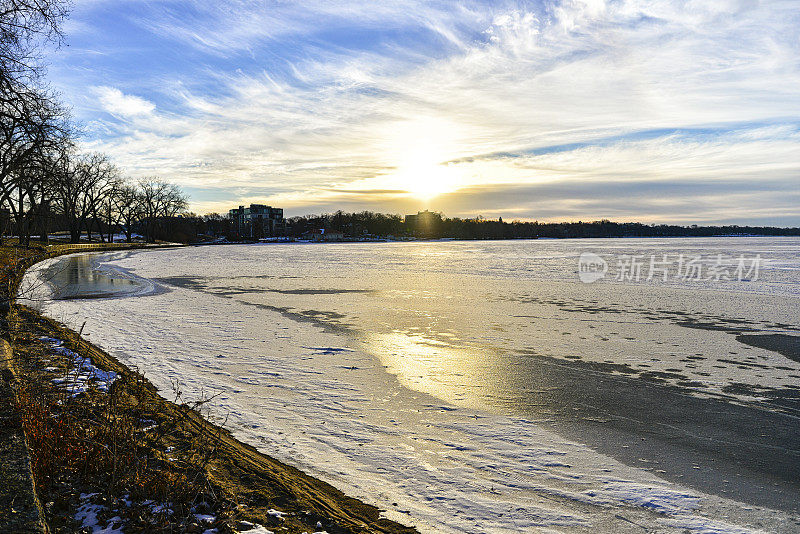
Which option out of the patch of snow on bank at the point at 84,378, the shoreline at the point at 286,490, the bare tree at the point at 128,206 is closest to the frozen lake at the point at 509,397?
the shoreline at the point at 286,490

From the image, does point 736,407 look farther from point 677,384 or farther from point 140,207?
point 140,207

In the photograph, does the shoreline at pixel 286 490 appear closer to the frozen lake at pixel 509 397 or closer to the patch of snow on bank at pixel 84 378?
the frozen lake at pixel 509 397

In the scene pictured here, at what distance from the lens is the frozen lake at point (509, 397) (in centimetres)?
497

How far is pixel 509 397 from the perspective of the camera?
7891 mm

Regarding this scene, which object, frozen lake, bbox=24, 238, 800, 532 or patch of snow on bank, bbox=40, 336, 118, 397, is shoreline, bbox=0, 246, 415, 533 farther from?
patch of snow on bank, bbox=40, 336, 118, 397

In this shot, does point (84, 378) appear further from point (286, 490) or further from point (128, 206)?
point (128, 206)

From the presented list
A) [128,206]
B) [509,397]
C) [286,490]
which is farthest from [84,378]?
[128,206]

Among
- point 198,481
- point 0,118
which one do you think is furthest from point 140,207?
point 198,481

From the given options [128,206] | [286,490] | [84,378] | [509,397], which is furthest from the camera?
[128,206]

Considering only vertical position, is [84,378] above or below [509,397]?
above

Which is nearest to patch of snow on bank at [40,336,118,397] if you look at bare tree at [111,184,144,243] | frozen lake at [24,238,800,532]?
frozen lake at [24,238,800,532]

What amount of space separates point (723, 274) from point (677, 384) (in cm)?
2407

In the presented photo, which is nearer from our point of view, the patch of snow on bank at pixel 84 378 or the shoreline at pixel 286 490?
the shoreline at pixel 286 490

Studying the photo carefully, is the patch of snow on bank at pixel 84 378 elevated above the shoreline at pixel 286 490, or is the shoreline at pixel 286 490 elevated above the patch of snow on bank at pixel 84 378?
the patch of snow on bank at pixel 84 378
